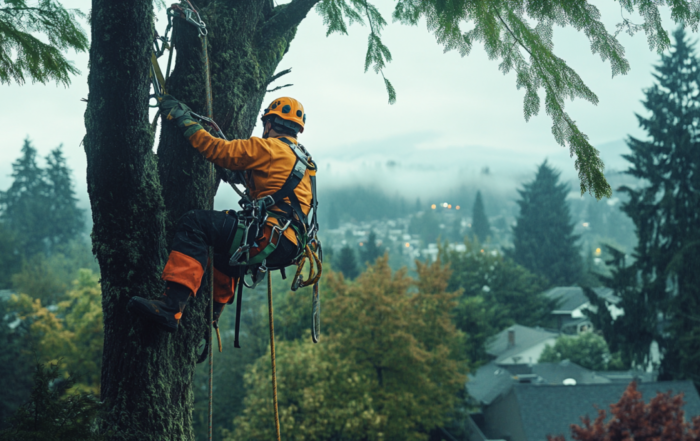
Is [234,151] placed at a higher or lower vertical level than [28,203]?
lower

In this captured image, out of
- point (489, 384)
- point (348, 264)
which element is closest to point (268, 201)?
point (489, 384)

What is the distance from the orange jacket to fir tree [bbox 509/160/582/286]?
2172 inches

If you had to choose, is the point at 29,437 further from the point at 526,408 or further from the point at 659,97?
the point at 659,97

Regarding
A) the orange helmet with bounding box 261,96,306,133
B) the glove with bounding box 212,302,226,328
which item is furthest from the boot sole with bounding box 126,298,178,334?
the orange helmet with bounding box 261,96,306,133

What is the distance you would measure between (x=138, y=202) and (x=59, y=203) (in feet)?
189

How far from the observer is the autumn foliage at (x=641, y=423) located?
1195cm

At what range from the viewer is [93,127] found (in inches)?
112

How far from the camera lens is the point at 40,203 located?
52.6 metres

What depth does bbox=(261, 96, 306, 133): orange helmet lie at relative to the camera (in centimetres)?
366

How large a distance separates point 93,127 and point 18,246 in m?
50.7

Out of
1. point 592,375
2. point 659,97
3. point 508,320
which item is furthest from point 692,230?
point 508,320

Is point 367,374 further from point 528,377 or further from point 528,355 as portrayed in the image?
point 528,355

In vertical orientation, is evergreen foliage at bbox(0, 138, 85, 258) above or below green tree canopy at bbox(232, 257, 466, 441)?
above

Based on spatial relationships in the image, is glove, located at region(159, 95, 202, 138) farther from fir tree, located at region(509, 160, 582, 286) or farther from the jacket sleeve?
fir tree, located at region(509, 160, 582, 286)
